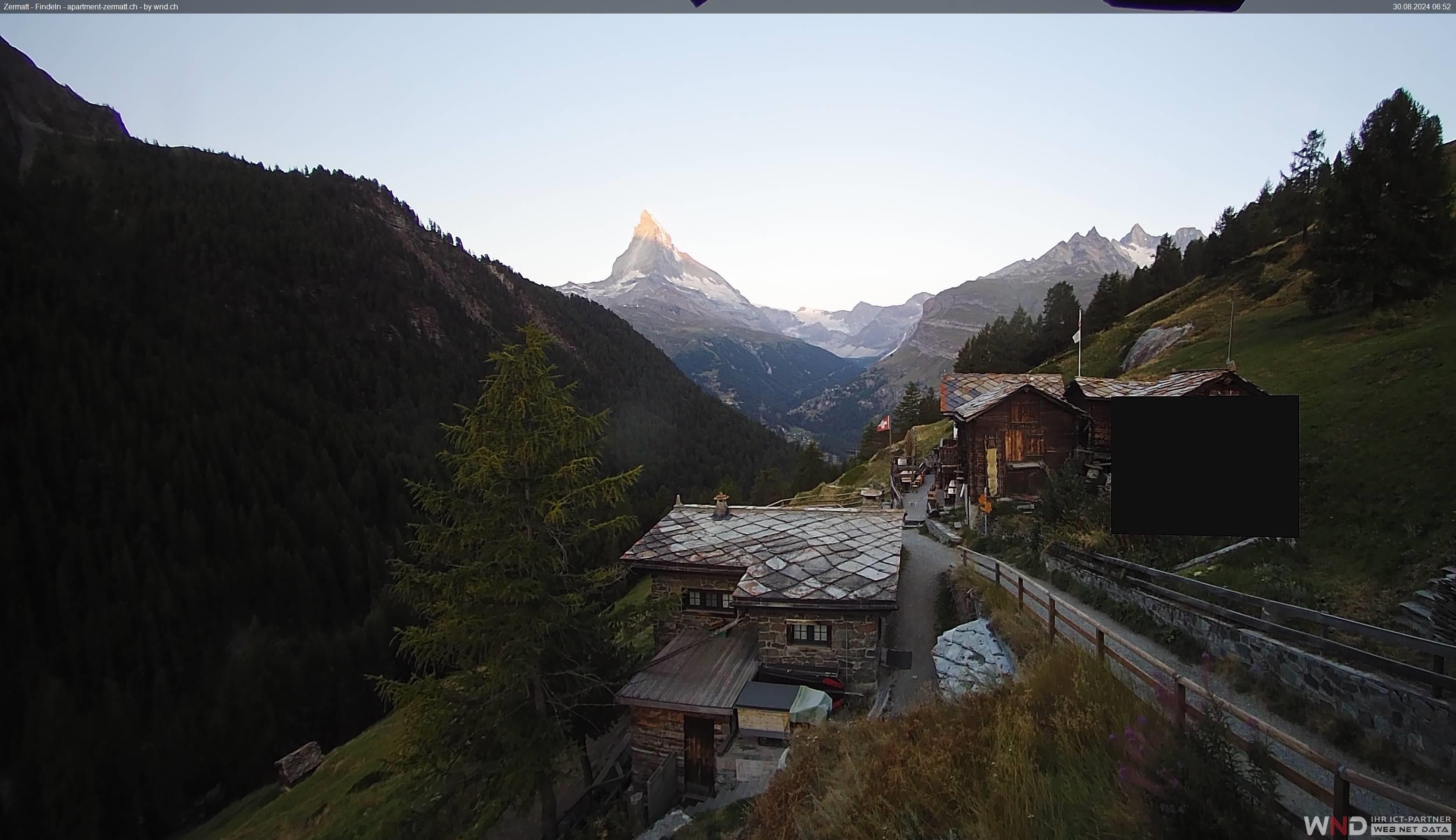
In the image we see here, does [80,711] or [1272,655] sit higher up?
[1272,655]

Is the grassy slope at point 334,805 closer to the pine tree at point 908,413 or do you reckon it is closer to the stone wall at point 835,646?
the stone wall at point 835,646

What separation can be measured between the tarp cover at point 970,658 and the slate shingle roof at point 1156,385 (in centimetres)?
1260

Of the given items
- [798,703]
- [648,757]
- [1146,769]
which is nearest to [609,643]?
[648,757]

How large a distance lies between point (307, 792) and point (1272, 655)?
3841 cm

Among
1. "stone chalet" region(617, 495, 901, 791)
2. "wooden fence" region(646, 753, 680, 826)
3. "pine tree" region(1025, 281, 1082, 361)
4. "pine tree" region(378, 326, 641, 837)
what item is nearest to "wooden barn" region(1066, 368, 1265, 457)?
"stone chalet" region(617, 495, 901, 791)

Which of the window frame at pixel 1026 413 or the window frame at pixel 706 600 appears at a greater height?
the window frame at pixel 1026 413

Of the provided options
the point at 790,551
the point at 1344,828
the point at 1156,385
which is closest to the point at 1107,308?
the point at 1156,385

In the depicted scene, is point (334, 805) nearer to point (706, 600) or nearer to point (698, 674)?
point (706, 600)

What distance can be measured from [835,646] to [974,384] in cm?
1916

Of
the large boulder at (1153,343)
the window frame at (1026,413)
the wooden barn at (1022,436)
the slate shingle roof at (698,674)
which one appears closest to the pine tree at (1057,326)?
the large boulder at (1153,343)

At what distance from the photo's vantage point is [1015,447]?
25.8 metres

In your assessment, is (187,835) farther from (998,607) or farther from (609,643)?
(998,607)

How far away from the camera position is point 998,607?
44.7 ft

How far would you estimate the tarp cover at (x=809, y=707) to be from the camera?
13.5 metres
